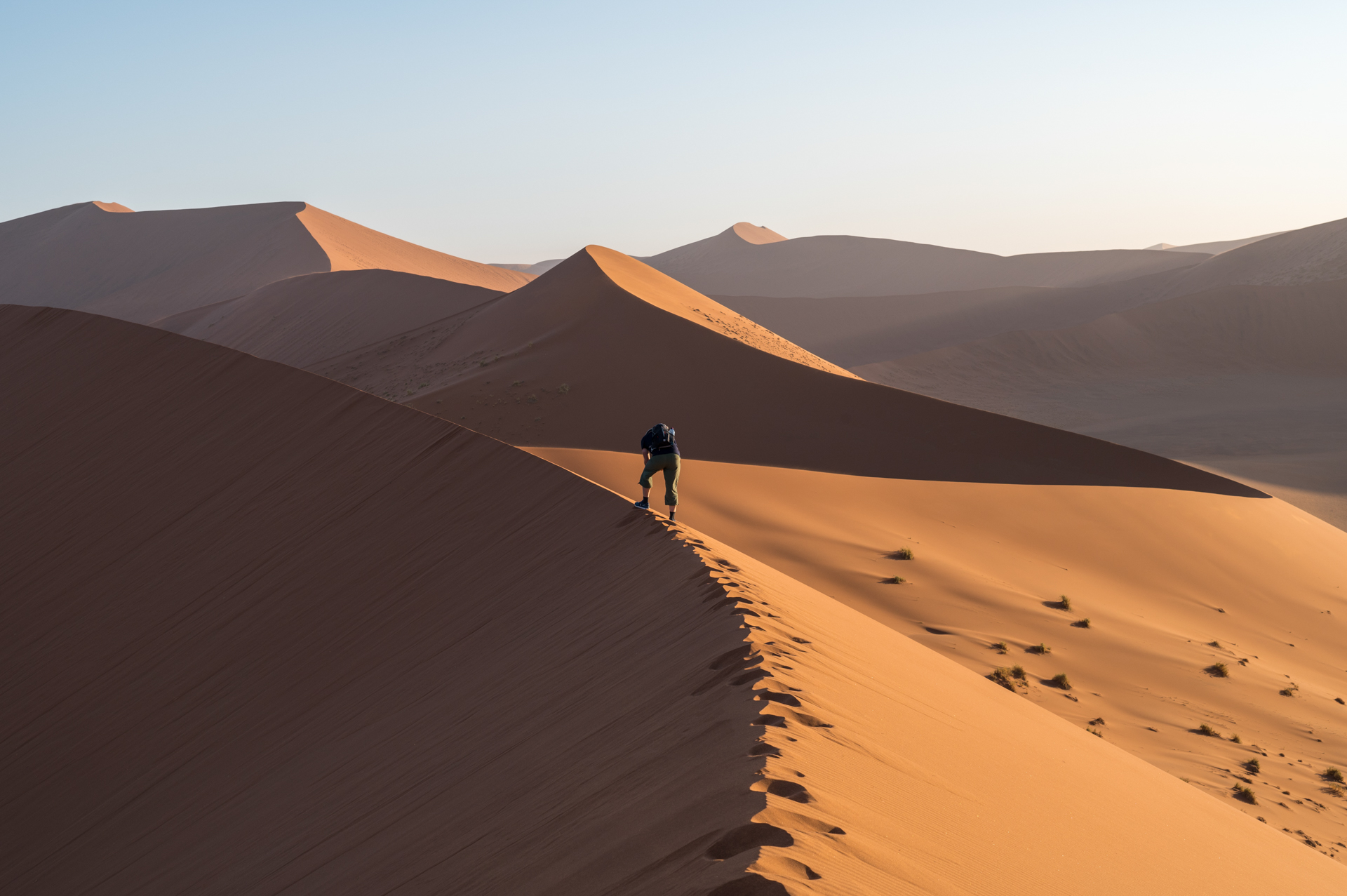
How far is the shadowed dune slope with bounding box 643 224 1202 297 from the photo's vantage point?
106 m

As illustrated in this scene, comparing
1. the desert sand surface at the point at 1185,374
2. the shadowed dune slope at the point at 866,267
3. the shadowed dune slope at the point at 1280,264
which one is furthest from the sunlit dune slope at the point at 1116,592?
the shadowed dune slope at the point at 866,267

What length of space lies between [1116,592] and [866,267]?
119 m

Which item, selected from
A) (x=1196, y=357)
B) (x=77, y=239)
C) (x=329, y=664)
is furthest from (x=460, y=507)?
(x=77, y=239)

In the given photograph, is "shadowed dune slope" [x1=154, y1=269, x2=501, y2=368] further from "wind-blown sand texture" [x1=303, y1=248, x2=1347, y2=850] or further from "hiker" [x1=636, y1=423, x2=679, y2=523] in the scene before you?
"hiker" [x1=636, y1=423, x2=679, y2=523]

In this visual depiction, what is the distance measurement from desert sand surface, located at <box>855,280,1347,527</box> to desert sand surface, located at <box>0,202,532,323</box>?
129ft

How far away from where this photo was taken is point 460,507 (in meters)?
7.75

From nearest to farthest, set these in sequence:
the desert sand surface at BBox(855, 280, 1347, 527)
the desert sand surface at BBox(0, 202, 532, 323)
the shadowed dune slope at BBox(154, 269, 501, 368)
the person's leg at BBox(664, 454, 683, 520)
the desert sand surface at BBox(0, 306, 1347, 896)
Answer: the desert sand surface at BBox(0, 306, 1347, 896), the person's leg at BBox(664, 454, 683, 520), the desert sand surface at BBox(855, 280, 1347, 527), the shadowed dune slope at BBox(154, 269, 501, 368), the desert sand surface at BBox(0, 202, 532, 323)

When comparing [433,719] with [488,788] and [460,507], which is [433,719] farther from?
[460,507]

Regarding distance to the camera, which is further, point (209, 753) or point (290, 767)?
point (209, 753)

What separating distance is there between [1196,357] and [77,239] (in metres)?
91.3

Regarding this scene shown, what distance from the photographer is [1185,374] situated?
53.1 metres

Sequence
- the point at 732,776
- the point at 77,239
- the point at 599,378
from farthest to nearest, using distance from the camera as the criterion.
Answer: the point at 77,239
the point at 599,378
the point at 732,776

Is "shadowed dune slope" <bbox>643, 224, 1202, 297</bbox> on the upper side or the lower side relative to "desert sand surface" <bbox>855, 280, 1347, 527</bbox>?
upper

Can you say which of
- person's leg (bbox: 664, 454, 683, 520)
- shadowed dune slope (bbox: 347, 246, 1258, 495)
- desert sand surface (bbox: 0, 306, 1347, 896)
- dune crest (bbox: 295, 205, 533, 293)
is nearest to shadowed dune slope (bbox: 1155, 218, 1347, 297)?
dune crest (bbox: 295, 205, 533, 293)
